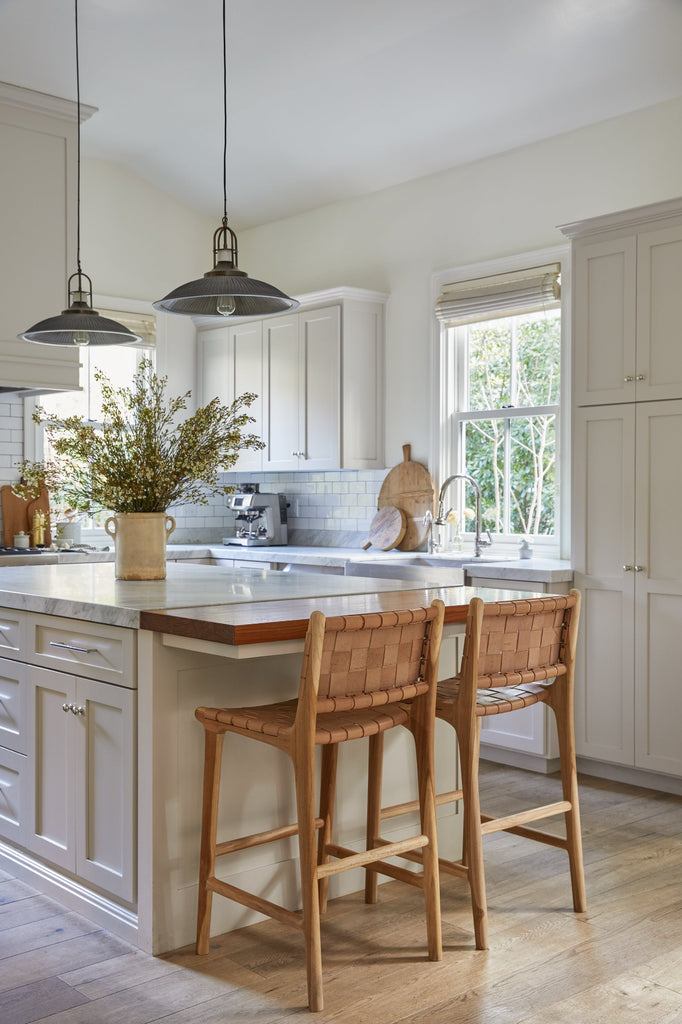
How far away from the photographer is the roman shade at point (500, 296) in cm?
Result: 532

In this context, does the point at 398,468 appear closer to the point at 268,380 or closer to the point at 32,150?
the point at 268,380

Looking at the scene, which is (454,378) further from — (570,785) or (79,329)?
(570,785)

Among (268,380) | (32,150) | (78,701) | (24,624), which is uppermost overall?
(32,150)

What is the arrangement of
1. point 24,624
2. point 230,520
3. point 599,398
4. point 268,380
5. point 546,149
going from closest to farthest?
point 24,624
point 599,398
point 546,149
point 268,380
point 230,520

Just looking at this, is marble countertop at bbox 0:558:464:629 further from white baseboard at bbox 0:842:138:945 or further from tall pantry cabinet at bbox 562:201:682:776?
tall pantry cabinet at bbox 562:201:682:776

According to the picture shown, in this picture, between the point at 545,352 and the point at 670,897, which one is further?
the point at 545,352

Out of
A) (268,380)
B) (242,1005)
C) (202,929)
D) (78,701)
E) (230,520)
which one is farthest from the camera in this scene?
(230,520)

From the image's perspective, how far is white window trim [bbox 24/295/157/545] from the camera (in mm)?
6199

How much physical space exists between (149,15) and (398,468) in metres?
2.81

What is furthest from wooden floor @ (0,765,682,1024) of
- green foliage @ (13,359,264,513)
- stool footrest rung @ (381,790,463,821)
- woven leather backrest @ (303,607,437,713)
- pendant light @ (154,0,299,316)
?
pendant light @ (154,0,299,316)

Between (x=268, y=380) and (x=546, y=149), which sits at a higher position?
(x=546, y=149)

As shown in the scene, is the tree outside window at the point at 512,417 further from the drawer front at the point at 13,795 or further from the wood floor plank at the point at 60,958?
the wood floor plank at the point at 60,958

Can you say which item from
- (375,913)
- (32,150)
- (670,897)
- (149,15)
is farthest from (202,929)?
(149,15)

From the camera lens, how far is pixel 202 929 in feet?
9.14
